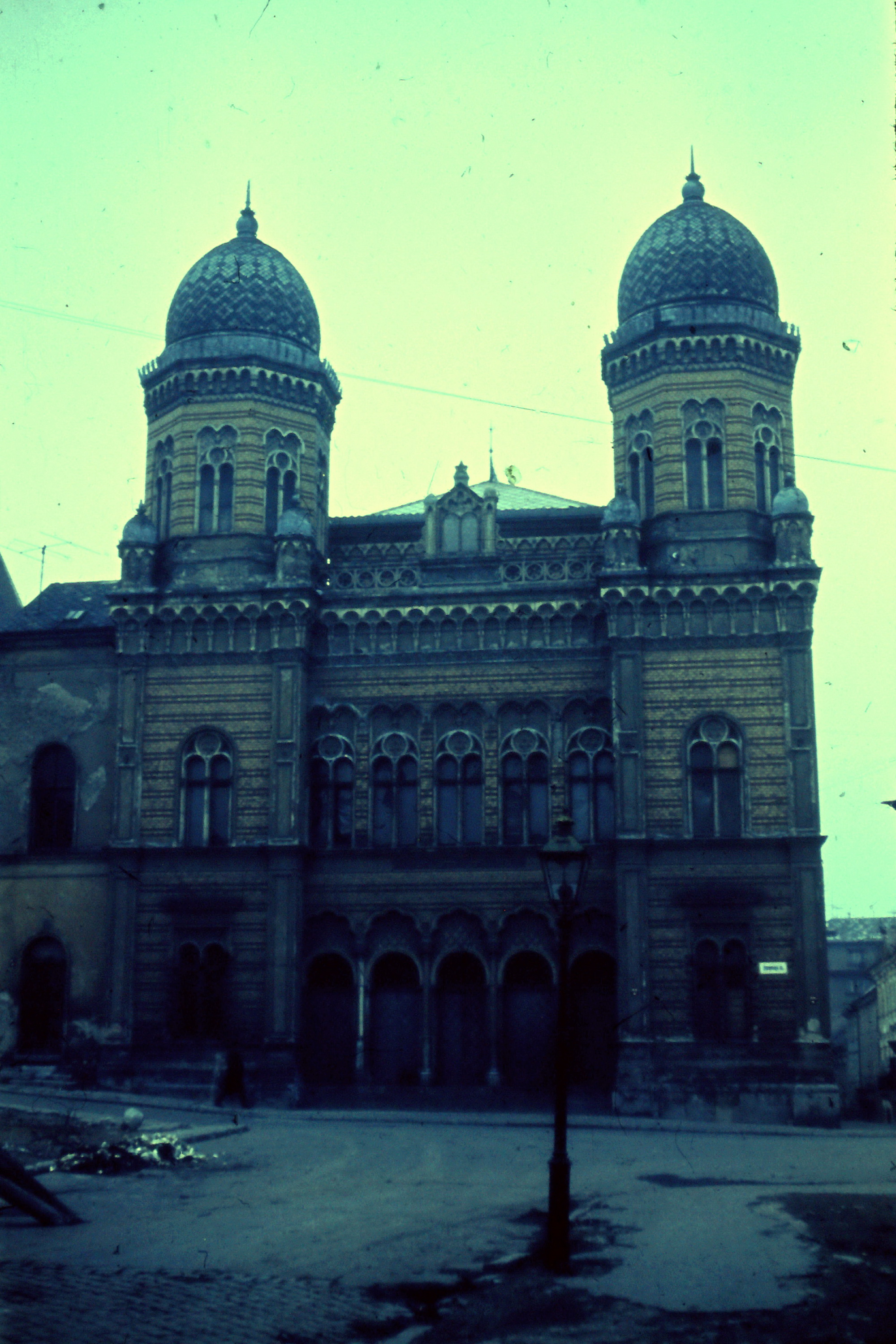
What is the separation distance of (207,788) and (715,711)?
37.1 ft

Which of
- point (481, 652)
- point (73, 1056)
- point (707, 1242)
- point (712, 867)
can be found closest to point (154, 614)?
point (481, 652)

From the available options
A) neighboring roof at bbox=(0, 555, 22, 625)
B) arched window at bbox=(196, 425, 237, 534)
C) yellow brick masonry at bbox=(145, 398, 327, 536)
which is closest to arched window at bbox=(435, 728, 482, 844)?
yellow brick masonry at bbox=(145, 398, 327, 536)

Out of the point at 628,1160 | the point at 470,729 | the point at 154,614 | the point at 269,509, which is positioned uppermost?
the point at 269,509

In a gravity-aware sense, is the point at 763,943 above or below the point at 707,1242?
above

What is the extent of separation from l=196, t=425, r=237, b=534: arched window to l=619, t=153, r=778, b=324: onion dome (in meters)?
10.1

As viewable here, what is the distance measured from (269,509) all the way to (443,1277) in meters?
24.0

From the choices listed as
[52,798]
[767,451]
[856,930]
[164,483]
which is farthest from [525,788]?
[856,930]

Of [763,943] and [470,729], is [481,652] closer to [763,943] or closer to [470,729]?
[470,729]

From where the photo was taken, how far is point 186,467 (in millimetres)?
33500

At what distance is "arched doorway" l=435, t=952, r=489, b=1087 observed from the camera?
1184 inches

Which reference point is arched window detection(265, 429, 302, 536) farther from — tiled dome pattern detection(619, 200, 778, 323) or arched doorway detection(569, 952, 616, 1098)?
arched doorway detection(569, 952, 616, 1098)

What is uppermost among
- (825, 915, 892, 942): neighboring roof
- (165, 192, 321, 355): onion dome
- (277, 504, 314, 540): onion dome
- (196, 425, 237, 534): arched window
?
(165, 192, 321, 355): onion dome

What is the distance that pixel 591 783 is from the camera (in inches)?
1211

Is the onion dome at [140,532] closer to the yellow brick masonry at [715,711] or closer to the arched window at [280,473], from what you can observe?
the arched window at [280,473]
